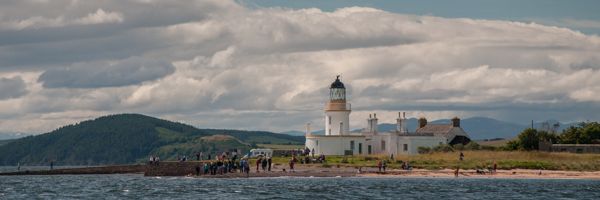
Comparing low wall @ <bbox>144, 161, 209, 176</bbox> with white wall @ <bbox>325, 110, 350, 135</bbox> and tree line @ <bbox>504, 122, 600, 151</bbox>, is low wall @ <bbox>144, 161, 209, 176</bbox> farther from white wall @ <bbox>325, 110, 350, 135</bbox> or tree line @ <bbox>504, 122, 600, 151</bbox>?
tree line @ <bbox>504, 122, 600, 151</bbox>

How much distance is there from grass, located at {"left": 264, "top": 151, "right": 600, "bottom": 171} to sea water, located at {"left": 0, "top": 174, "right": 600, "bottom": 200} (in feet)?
14.7

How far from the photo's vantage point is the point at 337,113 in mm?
130000

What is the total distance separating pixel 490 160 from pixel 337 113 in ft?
73.0

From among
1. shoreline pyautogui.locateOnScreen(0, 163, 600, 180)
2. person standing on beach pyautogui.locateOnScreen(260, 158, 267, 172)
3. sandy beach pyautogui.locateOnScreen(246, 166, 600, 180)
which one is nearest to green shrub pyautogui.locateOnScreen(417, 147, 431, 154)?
shoreline pyautogui.locateOnScreen(0, 163, 600, 180)

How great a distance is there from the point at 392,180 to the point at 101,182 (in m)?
26.2

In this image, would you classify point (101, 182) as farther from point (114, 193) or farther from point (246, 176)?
point (114, 193)

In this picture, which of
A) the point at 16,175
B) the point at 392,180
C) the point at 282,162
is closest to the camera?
the point at 392,180

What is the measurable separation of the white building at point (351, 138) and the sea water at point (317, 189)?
20.0 meters

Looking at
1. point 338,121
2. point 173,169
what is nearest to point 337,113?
point 338,121

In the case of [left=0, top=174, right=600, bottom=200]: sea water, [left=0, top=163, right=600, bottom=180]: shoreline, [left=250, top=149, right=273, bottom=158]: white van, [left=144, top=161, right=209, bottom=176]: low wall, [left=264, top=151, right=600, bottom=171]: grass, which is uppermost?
[left=250, top=149, right=273, bottom=158]: white van

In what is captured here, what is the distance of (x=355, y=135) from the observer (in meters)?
129

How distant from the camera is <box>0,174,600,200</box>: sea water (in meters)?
80.1

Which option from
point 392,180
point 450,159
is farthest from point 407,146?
point 392,180

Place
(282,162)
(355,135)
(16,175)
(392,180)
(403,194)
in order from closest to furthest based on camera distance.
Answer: (403,194)
(392,180)
(282,162)
(355,135)
(16,175)
